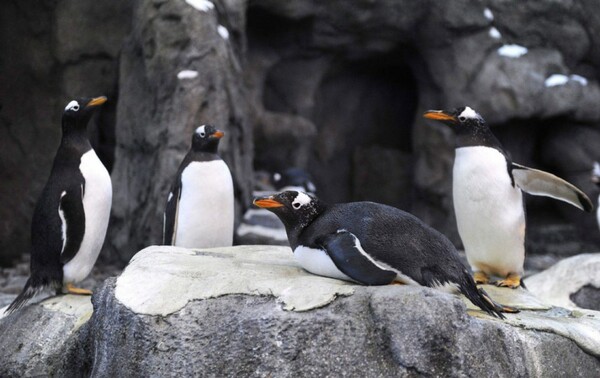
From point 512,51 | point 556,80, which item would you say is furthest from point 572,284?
point 512,51

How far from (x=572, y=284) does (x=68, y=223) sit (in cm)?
355

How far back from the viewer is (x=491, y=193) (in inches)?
183

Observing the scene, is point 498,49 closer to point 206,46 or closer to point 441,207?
point 441,207

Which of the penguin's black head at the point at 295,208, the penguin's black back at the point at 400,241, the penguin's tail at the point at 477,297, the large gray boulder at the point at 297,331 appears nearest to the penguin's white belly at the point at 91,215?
the large gray boulder at the point at 297,331

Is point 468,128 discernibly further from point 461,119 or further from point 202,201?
point 202,201

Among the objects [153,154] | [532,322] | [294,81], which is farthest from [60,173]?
[294,81]

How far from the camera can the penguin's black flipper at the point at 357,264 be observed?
10.7 feet

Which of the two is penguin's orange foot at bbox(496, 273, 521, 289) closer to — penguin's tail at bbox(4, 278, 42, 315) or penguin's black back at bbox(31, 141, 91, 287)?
penguin's black back at bbox(31, 141, 91, 287)

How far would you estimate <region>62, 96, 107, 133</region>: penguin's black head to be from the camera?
15.4 feet

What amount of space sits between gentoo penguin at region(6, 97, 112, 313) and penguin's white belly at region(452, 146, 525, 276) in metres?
2.00

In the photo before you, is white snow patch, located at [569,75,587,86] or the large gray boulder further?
white snow patch, located at [569,75,587,86]

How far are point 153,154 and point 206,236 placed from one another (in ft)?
9.08

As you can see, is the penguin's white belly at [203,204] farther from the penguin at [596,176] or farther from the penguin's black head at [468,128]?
the penguin at [596,176]

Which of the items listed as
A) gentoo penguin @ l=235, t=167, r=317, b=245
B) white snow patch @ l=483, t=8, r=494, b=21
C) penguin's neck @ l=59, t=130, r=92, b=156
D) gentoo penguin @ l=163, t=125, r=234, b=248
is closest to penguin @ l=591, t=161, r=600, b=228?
white snow patch @ l=483, t=8, r=494, b=21
